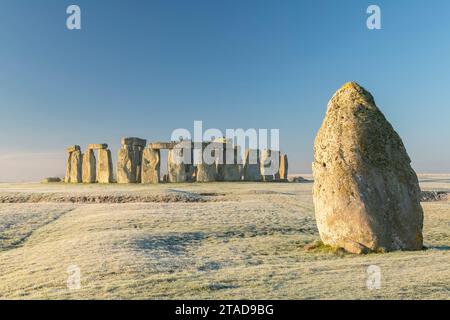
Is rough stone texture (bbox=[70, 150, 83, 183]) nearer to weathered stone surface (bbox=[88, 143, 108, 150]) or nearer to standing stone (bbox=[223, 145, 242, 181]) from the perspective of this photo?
weathered stone surface (bbox=[88, 143, 108, 150])

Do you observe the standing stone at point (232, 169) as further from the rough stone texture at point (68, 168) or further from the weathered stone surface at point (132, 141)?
the rough stone texture at point (68, 168)

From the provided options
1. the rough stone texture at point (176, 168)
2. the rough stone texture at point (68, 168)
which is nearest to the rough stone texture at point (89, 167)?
the rough stone texture at point (68, 168)

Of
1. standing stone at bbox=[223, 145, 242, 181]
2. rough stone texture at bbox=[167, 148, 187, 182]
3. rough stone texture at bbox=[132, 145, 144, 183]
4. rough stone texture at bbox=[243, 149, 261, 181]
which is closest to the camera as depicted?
rough stone texture at bbox=[167, 148, 187, 182]

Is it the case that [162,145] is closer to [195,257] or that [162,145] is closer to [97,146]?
[97,146]

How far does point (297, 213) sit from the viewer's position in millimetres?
20219

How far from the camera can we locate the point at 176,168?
41.9 meters

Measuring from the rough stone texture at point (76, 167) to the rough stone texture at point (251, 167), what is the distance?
16198mm

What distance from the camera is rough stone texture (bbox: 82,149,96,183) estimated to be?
44219 millimetres

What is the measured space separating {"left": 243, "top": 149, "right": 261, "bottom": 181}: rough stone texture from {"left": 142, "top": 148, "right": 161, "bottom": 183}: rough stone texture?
29.3 feet

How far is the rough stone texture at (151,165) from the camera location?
1622 inches

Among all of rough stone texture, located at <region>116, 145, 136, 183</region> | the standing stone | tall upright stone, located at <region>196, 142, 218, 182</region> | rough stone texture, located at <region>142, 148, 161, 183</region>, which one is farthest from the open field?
the standing stone
